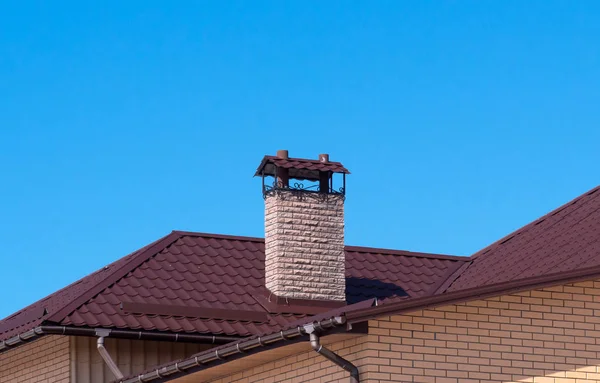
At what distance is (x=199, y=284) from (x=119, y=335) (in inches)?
72.2

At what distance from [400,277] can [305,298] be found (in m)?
2.23

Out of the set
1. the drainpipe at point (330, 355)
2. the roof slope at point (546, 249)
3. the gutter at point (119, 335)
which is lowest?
the drainpipe at point (330, 355)

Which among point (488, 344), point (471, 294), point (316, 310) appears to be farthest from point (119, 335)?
point (471, 294)

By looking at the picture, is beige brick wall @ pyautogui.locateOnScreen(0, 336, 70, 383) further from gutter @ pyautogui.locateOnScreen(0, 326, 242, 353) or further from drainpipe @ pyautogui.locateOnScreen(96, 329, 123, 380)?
drainpipe @ pyautogui.locateOnScreen(96, 329, 123, 380)

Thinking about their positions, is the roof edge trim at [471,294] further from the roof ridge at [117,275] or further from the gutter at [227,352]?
the roof ridge at [117,275]

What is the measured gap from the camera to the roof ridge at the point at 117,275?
1721 centimetres

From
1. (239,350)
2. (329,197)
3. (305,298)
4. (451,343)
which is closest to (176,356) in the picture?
(305,298)

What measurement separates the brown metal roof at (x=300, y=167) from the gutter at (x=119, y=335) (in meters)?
2.67

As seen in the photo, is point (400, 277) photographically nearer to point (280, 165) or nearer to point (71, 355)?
point (280, 165)

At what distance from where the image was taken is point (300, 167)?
19.0 meters

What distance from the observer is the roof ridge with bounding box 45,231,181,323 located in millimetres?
17209

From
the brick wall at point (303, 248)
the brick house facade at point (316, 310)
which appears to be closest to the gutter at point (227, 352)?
the brick house facade at point (316, 310)

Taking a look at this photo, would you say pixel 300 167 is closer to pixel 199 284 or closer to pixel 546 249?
A: pixel 199 284

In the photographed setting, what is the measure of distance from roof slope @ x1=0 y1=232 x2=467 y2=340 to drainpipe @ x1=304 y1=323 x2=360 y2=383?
4.89m
